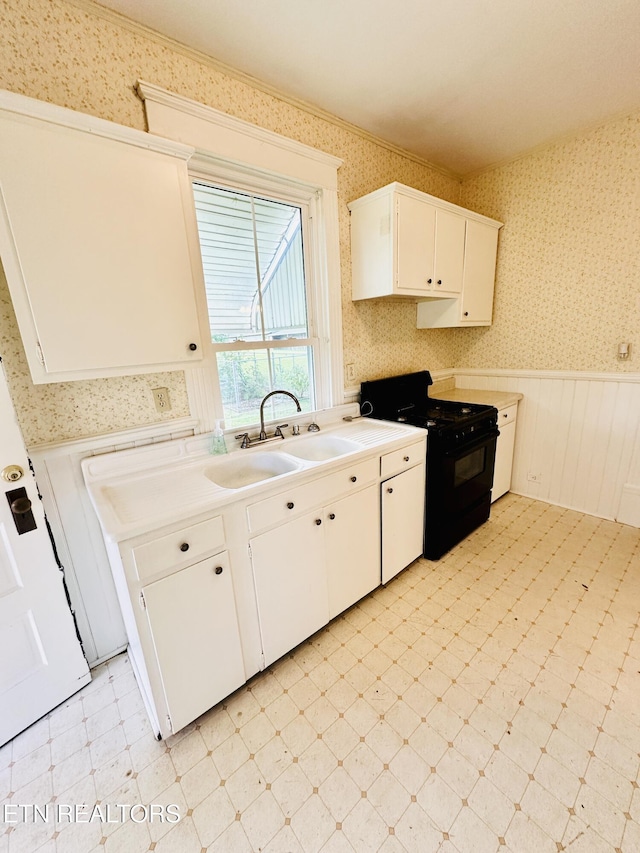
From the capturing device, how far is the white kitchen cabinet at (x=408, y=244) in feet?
6.56

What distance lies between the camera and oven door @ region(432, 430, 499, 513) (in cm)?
211

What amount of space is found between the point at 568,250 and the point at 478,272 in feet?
1.95

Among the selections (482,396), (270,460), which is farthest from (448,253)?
(270,460)

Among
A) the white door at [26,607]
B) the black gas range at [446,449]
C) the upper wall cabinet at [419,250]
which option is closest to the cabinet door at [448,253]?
the upper wall cabinet at [419,250]

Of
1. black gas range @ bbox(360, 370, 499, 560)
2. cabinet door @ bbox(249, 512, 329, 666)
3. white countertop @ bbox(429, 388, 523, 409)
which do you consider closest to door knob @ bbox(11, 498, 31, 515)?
cabinet door @ bbox(249, 512, 329, 666)

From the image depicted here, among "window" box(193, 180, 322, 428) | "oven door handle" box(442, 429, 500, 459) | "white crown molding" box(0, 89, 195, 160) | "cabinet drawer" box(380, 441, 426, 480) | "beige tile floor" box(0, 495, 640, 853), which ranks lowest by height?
"beige tile floor" box(0, 495, 640, 853)

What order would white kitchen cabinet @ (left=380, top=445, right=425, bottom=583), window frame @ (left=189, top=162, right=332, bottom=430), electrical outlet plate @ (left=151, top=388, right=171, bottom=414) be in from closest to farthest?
electrical outlet plate @ (left=151, top=388, right=171, bottom=414)
window frame @ (left=189, top=162, right=332, bottom=430)
white kitchen cabinet @ (left=380, top=445, right=425, bottom=583)

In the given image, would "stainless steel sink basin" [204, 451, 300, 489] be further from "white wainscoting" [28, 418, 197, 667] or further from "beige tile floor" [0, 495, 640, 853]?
"beige tile floor" [0, 495, 640, 853]

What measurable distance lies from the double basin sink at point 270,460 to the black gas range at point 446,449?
0.51 meters

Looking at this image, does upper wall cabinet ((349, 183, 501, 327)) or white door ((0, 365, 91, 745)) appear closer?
white door ((0, 365, 91, 745))

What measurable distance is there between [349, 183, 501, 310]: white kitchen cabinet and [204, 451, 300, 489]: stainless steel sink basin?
1.20 metres

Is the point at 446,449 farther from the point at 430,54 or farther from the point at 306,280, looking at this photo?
the point at 430,54

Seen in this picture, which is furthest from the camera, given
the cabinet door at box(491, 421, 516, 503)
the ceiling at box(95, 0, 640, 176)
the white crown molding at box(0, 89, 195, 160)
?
the cabinet door at box(491, 421, 516, 503)

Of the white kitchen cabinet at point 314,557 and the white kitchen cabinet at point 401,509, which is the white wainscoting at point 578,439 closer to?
the white kitchen cabinet at point 401,509
